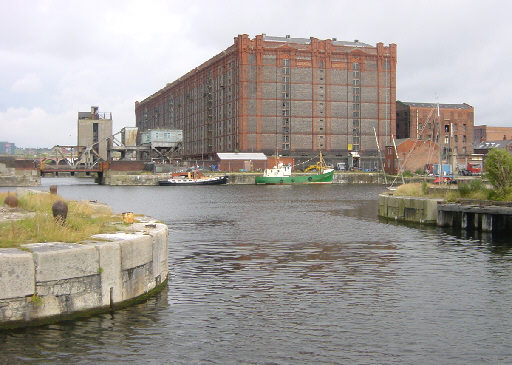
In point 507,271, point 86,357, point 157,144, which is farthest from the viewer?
point 157,144

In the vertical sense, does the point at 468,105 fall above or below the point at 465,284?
above

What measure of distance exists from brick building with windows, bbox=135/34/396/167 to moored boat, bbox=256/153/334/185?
12.0 meters

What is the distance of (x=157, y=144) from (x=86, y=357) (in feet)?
472

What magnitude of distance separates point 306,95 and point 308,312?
124m

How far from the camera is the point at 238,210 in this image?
57.0 meters

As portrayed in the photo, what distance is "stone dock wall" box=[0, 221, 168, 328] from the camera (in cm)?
1451

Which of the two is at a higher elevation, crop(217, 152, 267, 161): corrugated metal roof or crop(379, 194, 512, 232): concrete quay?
crop(217, 152, 267, 161): corrugated metal roof

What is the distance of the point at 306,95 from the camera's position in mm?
138375

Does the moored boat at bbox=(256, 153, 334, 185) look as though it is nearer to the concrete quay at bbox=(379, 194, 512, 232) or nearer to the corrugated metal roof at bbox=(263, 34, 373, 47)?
the corrugated metal roof at bbox=(263, 34, 373, 47)

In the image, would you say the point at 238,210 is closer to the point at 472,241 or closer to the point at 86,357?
the point at 472,241

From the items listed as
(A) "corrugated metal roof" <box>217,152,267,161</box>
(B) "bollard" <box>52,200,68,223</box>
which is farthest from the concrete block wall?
(A) "corrugated metal roof" <box>217,152,267,161</box>

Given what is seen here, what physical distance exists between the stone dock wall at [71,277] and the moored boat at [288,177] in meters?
106

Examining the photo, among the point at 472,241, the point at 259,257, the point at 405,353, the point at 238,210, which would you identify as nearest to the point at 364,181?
the point at 238,210

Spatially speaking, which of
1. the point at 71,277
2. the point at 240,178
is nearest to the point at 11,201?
the point at 71,277
